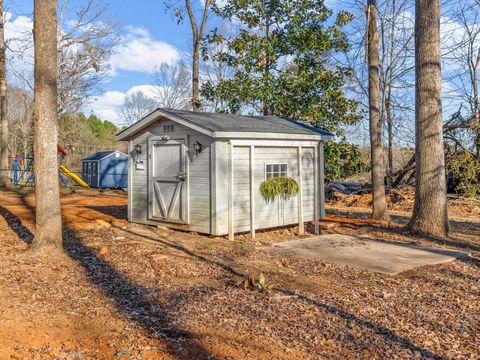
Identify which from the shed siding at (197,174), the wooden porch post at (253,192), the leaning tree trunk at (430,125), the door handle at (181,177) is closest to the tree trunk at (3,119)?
the shed siding at (197,174)

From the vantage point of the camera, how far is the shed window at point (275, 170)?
930 centimetres

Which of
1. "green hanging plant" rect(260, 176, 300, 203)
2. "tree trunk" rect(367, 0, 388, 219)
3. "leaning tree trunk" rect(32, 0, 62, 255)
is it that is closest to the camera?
"leaning tree trunk" rect(32, 0, 62, 255)

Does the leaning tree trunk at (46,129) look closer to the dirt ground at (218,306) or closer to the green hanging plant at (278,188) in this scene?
the dirt ground at (218,306)

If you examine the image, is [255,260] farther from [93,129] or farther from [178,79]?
[93,129]

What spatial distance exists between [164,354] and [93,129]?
44360 mm

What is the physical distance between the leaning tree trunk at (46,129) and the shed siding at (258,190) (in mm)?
3271

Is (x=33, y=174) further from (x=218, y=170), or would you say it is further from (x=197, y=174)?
(x=218, y=170)

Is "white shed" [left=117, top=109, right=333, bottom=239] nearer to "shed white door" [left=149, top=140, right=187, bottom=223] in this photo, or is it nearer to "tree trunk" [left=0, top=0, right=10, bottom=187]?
"shed white door" [left=149, top=140, right=187, bottom=223]

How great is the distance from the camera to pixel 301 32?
14.9 metres

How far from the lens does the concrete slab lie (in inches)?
260

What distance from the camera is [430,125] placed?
9.04 m

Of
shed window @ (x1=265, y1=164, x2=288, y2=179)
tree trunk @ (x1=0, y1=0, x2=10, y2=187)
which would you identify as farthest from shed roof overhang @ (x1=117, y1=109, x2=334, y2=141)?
tree trunk @ (x1=0, y1=0, x2=10, y2=187)

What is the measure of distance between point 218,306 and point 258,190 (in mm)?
4788

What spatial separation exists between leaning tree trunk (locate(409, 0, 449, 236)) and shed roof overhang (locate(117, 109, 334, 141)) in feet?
6.88
